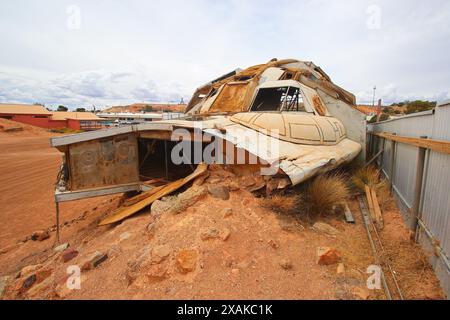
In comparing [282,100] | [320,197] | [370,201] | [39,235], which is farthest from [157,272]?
[39,235]

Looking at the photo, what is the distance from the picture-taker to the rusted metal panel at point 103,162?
6.95 meters

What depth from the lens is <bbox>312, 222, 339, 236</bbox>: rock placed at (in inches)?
181

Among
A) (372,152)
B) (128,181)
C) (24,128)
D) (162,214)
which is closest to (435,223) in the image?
(162,214)

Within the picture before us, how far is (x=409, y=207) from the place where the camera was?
201 inches

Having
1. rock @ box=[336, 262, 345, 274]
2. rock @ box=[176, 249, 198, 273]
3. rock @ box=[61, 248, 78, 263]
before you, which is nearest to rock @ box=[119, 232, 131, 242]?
rock @ box=[61, 248, 78, 263]

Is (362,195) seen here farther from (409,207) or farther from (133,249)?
(133,249)

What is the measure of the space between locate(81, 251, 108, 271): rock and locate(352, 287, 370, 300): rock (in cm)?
364

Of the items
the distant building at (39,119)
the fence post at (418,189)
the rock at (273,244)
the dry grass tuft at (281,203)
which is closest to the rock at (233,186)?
the dry grass tuft at (281,203)

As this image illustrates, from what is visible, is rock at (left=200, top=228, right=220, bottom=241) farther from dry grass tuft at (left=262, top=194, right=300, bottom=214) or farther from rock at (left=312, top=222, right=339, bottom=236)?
rock at (left=312, top=222, right=339, bottom=236)

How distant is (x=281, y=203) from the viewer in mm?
4852

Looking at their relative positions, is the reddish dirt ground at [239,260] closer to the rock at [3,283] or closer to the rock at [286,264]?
the rock at [286,264]

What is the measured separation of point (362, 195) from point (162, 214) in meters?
5.39

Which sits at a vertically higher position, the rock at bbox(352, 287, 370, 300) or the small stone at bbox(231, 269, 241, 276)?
the small stone at bbox(231, 269, 241, 276)

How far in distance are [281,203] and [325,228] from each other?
2.87 feet
